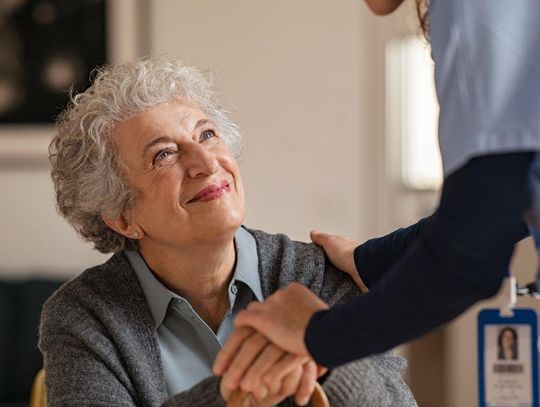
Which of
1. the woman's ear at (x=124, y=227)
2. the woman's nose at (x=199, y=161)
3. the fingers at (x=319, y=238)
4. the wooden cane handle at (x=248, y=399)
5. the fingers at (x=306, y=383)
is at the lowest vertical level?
the wooden cane handle at (x=248, y=399)

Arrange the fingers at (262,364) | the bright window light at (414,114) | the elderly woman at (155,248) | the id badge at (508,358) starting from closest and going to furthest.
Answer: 1. the id badge at (508,358)
2. the fingers at (262,364)
3. the elderly woman at (155,248)
4. the bright window light at (414,114)

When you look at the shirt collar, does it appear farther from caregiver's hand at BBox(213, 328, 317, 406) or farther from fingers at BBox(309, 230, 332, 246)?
caregiver's hand at BBox(213, 328, 317, 406)

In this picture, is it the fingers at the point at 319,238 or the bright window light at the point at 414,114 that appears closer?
the fingers at the point at 319,238

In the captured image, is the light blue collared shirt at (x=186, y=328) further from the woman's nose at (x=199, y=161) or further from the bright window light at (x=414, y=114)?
the bright window light at (x=414, y=114)

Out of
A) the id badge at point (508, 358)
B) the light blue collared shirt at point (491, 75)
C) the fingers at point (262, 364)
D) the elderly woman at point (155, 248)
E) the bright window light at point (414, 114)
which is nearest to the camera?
the light blue collared shirt at point (491, 75)

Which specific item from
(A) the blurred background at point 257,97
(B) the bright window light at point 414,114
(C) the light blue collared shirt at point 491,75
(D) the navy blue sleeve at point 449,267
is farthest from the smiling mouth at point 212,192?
(B) the bright window light at point 414,114

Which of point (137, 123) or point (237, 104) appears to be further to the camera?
point (237, 104)

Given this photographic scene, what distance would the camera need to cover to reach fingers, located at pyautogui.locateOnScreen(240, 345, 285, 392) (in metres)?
1.45

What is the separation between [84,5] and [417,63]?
58.0 inches

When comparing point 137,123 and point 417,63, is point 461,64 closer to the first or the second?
point 137,123

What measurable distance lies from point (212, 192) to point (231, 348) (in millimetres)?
460

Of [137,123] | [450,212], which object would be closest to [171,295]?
[137,123]

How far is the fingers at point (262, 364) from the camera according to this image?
145 centimetres

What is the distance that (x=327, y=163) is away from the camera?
4.16 metres
